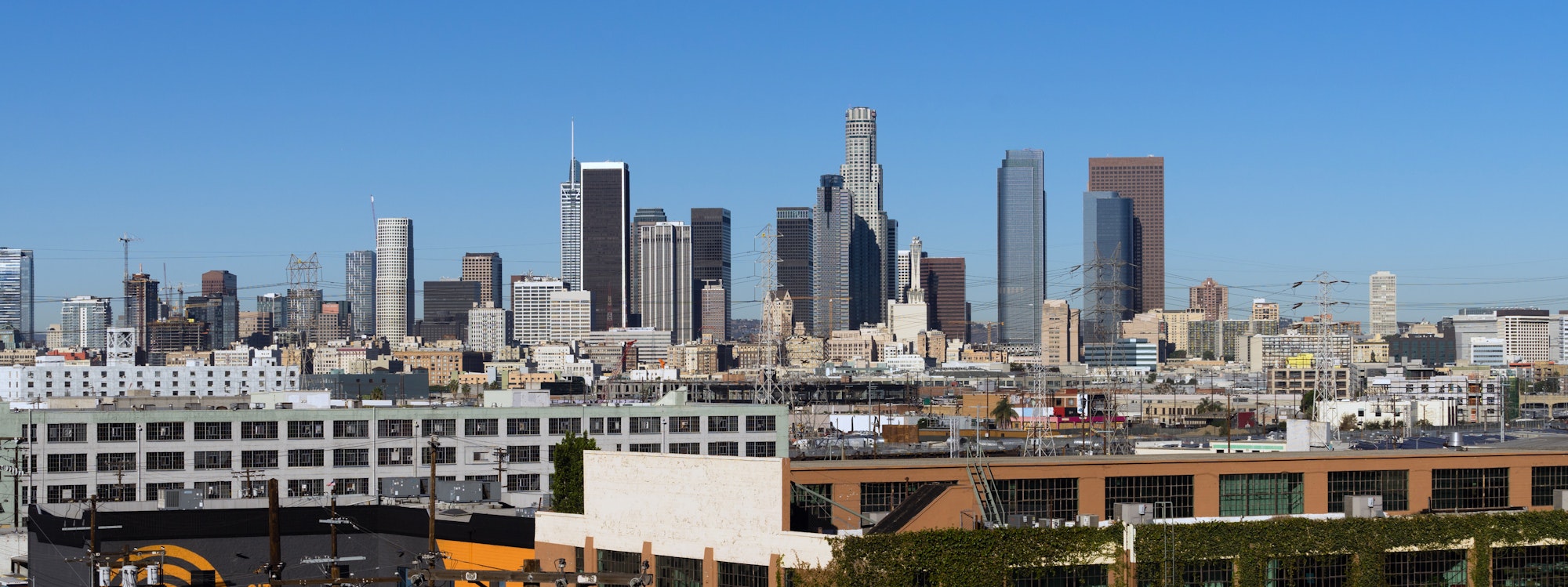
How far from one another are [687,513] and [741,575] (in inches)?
→ 60.7

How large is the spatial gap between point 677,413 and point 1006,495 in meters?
44.4

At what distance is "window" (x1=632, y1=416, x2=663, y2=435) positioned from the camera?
76812 millimetres

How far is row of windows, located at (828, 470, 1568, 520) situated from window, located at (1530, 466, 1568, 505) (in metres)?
0.02

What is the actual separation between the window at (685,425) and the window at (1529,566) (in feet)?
155

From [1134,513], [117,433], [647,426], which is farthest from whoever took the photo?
[647,426]

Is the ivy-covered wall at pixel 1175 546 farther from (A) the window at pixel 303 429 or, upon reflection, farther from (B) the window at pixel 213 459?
(B) the window at pixel 213 459

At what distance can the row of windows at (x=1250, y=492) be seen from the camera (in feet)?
113

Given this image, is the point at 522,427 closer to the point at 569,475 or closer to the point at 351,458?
the point at 351,458

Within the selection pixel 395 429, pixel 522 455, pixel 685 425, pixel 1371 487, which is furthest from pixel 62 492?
pixel 1371 487

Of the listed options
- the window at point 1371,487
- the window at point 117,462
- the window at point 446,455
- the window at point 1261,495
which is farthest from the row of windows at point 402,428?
the window at point 1371,487

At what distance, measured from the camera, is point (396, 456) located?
236 ft

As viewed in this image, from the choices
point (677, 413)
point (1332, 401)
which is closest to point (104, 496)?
point (677, 413)

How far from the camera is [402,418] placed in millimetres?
72250

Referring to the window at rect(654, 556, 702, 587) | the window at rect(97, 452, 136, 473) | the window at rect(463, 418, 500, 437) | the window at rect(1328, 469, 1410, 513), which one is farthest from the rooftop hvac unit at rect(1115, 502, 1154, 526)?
the window at rect(97, 452, 136, 473)
